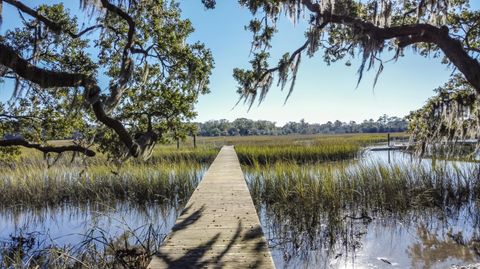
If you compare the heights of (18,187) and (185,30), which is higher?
(185,30)

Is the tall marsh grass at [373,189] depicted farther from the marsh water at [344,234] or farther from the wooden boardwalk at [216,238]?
the wooden boardwalk at [216,238]

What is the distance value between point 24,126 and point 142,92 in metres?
2.85

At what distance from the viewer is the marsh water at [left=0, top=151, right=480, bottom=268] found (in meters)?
5.86

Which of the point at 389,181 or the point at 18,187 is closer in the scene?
the point at 389,181

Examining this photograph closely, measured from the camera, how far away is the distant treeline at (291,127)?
14116cm

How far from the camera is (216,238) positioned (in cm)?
449

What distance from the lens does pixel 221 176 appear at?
9945mm

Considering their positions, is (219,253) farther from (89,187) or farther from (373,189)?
(89,187)

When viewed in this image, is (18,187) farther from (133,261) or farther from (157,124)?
(133,261)

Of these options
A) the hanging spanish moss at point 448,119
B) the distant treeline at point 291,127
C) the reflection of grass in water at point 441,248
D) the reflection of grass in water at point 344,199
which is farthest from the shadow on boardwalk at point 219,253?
the distant treeline at point 291,127

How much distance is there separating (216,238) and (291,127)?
17048cm

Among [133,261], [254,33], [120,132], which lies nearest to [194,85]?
[254,33]

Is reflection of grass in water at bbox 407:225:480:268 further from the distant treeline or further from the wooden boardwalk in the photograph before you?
the distant treeline

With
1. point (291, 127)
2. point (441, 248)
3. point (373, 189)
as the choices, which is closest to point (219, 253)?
point (441, 248)
